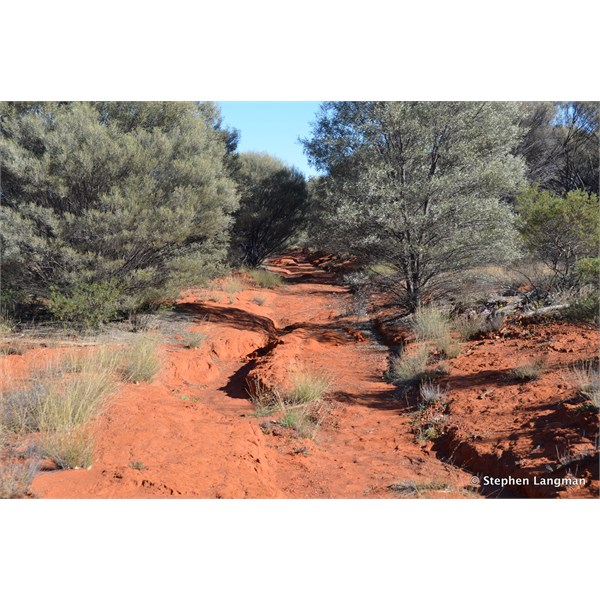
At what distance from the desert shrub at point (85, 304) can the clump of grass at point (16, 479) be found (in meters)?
5.30

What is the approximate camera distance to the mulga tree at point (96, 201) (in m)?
8.84

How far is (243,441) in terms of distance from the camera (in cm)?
536

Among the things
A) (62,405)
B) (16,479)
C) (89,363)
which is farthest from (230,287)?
(16,479)

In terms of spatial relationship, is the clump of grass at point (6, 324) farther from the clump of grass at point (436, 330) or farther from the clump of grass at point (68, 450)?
the clump of grass at point (436, 330)

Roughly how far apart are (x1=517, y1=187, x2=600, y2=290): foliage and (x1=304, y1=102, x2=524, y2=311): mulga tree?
22.0 inches

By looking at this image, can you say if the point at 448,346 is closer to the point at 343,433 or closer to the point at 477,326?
the point at 477,326

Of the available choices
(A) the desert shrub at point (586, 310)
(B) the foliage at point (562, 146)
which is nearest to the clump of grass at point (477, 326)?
(A) the desert shrub at point (586, 310)

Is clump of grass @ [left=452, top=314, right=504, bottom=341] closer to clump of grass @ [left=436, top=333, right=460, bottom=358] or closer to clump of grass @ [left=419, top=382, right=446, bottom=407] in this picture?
clump of grass @ [left=436, top=333, right=460, bottom=358]

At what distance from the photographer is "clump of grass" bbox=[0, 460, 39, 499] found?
3.67 m

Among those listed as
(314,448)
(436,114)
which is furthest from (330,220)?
(314,448)

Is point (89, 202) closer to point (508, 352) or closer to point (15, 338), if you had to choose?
point (15, 338)
